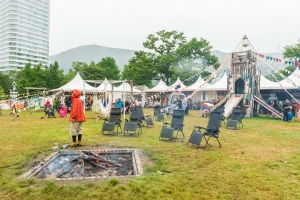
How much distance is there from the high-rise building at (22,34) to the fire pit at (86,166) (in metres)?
115

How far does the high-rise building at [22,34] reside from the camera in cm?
10756

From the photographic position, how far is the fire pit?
188 inches

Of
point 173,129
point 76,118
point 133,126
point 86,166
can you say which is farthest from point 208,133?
point 76,118

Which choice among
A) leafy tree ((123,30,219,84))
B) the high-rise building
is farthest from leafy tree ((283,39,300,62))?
the high-rise building

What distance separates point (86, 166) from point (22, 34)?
127 metres

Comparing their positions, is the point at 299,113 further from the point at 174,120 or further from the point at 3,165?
the point at 3,165

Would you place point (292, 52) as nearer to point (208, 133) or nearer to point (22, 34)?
point (208, 133)

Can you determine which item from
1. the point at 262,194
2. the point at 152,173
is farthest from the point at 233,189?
the point at 152,173

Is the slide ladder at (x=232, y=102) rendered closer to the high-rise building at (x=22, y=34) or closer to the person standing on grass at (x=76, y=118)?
the person standing on grass at (x=76, y=118)

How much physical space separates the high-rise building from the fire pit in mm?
115174

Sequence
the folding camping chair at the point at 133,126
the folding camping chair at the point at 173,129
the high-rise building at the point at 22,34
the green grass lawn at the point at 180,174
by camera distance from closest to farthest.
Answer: the green grass lawn at the point at 180,174, the folding camping chair at the point at 173,129, the folding camping chair at the point at 133,126, the high-rise building at the point at 22,34

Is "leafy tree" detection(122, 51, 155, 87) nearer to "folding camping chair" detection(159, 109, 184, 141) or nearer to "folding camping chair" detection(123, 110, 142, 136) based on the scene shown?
"folding camping chair" detection(123, 110, 142, 136)

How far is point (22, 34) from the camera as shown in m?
112

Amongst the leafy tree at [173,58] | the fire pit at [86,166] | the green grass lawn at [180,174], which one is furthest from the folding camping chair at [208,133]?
the leafy tree at [173,58]
